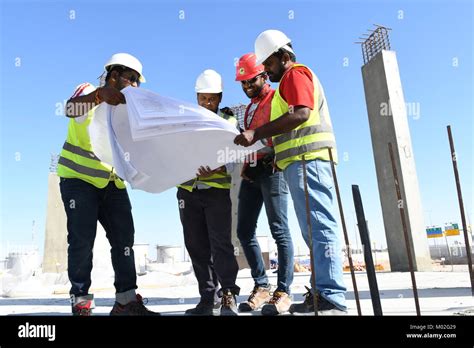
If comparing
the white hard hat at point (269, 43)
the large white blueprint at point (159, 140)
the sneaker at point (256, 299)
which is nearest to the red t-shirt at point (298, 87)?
the white hard hat at point (269, 43)

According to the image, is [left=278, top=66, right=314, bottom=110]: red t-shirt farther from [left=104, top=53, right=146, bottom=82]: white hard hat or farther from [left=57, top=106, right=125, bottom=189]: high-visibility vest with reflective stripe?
[left=57, top=106, right=125, bottom=189]: high-visibility vest with reflective stripe

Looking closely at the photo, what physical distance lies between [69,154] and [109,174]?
246mm

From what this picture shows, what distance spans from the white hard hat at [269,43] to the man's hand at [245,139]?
1.67 feet

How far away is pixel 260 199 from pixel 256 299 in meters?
0.61

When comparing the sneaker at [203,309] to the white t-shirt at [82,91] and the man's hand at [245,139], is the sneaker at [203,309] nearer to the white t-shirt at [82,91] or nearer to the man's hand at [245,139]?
the man's hand at [245,139]

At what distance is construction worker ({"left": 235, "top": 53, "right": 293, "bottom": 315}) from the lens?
2280mm

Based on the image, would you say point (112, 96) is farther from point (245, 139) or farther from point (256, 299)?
point (256, 299)

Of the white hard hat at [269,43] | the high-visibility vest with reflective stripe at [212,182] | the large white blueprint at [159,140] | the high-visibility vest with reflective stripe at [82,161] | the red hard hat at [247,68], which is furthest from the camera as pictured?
the red hard hat at [247,68]

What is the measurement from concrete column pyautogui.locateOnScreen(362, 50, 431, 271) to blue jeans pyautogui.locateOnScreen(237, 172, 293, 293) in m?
6.42

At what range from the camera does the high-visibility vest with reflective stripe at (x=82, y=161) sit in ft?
6.91

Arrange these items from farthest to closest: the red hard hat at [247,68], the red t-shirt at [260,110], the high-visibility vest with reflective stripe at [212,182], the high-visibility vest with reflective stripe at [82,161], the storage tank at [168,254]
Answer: the storage tank at [168,254], the red hard hat at [247,68], the red t-shirt at [260,110], the high-visibility vest with reflective stripe at [212,182], the high-visibility vest with reflective stripe at [82,161]
